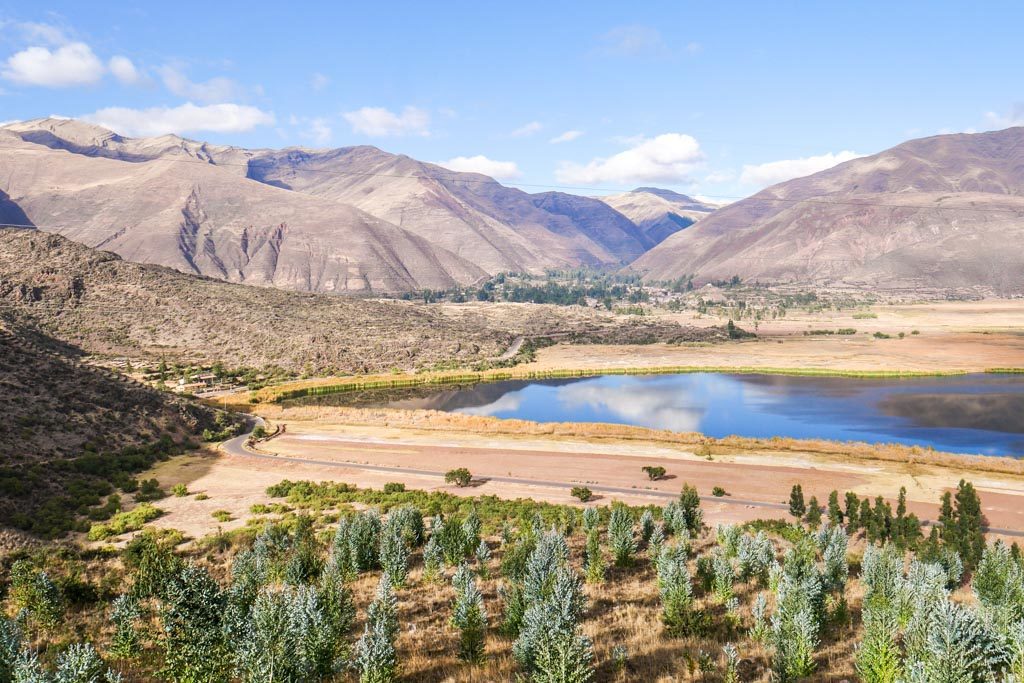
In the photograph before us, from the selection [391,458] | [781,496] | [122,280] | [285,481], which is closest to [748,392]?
[781,496]

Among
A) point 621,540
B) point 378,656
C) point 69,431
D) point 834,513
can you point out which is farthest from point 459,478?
point 378,656

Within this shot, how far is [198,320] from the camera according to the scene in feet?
397

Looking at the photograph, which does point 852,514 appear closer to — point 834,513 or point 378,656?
point 834,513

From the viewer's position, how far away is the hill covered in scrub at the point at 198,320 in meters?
109

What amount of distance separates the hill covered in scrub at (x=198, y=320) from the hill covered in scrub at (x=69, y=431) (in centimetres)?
4098

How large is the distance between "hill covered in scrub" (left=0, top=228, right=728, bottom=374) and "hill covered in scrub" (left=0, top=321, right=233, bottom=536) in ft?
134

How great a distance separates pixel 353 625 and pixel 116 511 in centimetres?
3025

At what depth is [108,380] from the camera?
65688 mm

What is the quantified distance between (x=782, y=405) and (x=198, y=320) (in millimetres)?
103957

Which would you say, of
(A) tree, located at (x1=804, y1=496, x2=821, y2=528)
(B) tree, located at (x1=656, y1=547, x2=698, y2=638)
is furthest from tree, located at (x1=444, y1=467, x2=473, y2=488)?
(B) tree, located at (x1=656, y1=547, x2=698, y2=638)

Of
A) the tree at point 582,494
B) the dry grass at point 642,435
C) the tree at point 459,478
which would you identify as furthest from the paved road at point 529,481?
the dry grass at point 642,435

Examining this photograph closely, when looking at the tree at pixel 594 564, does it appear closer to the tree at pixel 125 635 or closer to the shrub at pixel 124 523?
the tree at pixel 125 635

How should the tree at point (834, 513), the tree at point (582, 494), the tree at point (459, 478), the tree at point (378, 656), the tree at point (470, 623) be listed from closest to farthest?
the tree at point (378, 656) < the tree at point (470, 623) < the tree at point (834, 513) < the tree at point (582, 494) < the tree at point (459, 478)

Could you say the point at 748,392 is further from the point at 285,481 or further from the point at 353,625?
the point at 353,625
